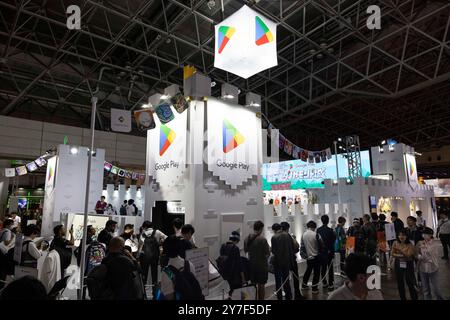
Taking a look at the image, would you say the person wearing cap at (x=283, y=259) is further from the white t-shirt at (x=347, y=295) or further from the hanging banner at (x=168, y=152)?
the white t-shirt at (x=347, y=295)

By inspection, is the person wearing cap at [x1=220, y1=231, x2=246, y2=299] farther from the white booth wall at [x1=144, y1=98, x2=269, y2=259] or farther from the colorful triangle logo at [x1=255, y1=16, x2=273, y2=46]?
the colorful triangle logo at [x1=255, y1=16, x2=273, y2=46]

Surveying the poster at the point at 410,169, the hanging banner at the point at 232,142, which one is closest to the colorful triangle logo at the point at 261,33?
the hanging banner at the point at 232,142

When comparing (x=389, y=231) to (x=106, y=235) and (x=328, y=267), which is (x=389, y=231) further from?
(x=106, y=235)

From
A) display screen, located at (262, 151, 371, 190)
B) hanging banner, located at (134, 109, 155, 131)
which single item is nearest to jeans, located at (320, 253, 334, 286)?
hanging banner, located at (134, 109, 155, 131)

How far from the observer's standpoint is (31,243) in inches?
171

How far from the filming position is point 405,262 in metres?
4.60

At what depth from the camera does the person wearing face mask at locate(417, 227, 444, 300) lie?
4578mm

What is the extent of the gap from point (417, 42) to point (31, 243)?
50.8 ft

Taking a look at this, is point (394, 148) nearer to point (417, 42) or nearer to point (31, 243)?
point (417, 42)

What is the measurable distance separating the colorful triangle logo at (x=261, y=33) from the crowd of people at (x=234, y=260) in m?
2.84

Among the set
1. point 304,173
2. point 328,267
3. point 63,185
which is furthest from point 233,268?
point 304,173

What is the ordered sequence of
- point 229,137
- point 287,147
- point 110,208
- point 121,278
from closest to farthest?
point 121,278 → point 229,137 → point 287,147 → point 110,208

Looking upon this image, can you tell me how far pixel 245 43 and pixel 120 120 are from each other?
332 cm

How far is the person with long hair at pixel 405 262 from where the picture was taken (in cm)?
456
